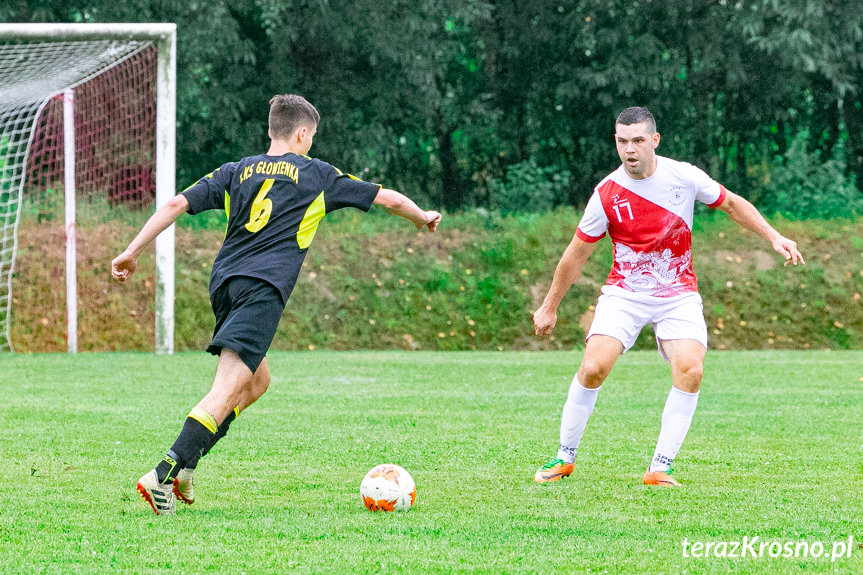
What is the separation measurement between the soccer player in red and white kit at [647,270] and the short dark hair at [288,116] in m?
1.64

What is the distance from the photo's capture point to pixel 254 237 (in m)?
5.22

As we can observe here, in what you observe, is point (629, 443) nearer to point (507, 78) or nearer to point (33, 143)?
point (33, 143)

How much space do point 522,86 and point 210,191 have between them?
2014 cm

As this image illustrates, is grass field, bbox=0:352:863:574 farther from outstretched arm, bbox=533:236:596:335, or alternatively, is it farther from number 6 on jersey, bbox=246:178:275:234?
number 6 on jersey, bbox=246:178:275:234

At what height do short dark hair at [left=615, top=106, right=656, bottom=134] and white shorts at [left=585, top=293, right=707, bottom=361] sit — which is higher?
short dark hair at [left=615, top=106, right=656, bottom=134]

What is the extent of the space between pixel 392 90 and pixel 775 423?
15.1 meters

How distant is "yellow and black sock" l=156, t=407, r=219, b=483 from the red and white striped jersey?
7.87 ft

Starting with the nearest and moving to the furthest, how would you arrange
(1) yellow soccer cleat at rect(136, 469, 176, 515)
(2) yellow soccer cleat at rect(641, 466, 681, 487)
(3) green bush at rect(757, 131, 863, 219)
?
1. (1) yellow soccer cleat at rect(136, 469, 176, 515)
2. (2) yellow soccer cleat at rect(641, 466, 681, 487)
3. (3) green bush at rect(757, 131, 863, 219)

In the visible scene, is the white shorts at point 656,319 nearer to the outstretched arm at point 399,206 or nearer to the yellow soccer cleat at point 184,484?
the outstretched arm at point 399,206

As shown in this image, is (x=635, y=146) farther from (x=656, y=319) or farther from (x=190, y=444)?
(x=190, y=444)

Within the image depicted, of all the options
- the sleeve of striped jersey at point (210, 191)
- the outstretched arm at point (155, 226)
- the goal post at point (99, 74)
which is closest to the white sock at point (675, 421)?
the sleeve of striped jersey at point (210, 191)

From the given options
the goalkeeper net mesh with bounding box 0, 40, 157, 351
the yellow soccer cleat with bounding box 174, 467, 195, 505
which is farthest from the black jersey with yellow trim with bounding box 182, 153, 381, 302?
the goalkeeper net mesh with bounding box 0, 40, 157, 351

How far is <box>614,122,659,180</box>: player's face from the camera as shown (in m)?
5.98

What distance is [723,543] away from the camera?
4.36 m
